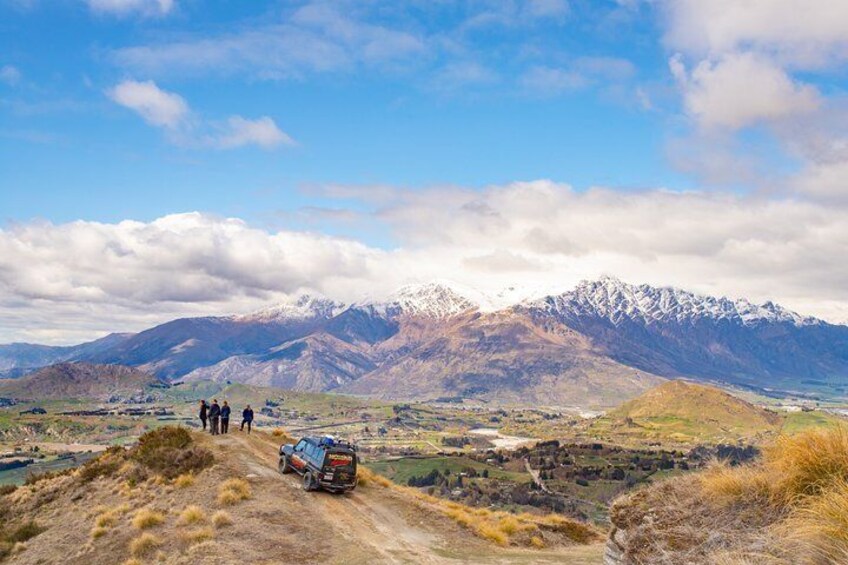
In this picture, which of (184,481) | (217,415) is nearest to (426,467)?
(217,415)

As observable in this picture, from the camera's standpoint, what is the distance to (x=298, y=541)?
25.5 meters

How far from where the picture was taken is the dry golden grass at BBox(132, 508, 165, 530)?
28495mm

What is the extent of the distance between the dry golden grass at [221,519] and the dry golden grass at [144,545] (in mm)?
2454

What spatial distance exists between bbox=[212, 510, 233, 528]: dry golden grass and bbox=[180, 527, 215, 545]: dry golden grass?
2.95 ft

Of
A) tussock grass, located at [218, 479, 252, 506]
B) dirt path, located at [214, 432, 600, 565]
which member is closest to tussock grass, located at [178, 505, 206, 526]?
tussock grass, located at [218, 479, 252, 506]

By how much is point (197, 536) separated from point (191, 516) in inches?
116

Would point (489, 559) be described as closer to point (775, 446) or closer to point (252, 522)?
point (252, 522)

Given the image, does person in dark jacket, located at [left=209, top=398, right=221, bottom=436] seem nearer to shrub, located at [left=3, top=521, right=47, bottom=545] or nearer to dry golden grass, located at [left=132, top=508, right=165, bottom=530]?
shrub, located at [left=3, top=521, right=47, bottom=545]

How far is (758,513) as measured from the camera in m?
14.1

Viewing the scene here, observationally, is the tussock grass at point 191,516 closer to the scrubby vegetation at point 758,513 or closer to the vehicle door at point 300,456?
the vehicle door at point 300,456

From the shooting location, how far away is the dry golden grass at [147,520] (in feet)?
93.5

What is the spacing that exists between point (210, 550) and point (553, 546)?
1742 cm

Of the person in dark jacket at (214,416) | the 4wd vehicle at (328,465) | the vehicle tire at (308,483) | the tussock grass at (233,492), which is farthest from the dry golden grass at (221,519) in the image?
the person in dark jacket at (214,416)

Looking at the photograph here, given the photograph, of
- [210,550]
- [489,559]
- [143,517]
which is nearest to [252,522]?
[210,550]
